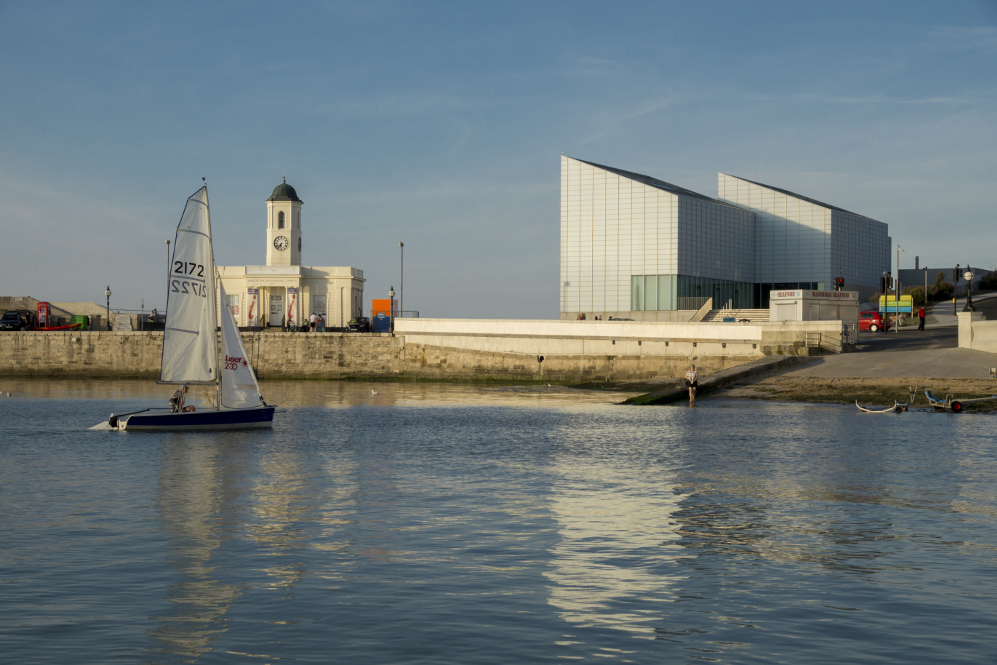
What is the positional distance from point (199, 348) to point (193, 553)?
20.5m

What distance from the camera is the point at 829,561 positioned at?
13.9m

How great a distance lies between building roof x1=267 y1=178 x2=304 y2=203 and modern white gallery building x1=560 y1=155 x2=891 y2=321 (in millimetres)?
30558

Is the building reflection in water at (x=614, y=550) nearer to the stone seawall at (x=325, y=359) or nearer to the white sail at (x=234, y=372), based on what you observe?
the white sail at (x=234, y=372)

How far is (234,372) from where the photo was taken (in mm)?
34344

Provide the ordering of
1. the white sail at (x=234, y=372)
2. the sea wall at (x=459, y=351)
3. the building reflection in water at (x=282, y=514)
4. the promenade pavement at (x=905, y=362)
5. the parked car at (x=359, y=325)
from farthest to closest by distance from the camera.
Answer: the parked car at (x=359, y=325) → the sea wall at (x=459, y=351) → the promenade pavement at (x=905, y=362) → the white sail at (x=234, y=372) → the building reflection in water at (x=282, y=514)

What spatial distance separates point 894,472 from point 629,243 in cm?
6342

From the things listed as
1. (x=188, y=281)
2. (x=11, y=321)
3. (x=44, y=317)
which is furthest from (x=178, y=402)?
(x=44, y=317)

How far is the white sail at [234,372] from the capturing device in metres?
34.0

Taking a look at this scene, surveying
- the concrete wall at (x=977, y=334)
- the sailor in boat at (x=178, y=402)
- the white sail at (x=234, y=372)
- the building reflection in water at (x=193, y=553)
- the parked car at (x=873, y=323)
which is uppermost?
the parked car at (x=873, y=323)

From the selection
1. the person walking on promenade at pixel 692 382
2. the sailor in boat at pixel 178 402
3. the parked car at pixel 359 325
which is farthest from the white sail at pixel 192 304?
the parked car at pixel 359 325

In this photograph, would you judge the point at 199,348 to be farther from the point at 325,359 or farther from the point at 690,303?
the point at 690,303

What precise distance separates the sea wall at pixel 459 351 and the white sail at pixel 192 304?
30585 mm

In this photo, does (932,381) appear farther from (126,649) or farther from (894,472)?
(126,649)

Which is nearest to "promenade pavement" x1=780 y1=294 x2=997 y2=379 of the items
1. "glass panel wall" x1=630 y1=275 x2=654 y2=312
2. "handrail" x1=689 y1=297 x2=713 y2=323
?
"handrail" x1=689 y1=297 x2=713 y2=323
